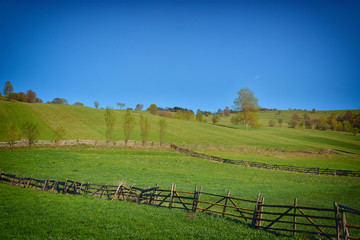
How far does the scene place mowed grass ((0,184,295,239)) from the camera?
10.1 metres

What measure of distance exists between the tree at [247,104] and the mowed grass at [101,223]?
90058mm

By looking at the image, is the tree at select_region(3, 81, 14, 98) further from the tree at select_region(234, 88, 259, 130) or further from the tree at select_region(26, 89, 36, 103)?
the tree at select_region(234, 88, 259, 130)

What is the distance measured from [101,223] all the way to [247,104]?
9477 cm

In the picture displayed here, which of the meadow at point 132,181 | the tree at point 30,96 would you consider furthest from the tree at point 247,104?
the tree at point 30,96

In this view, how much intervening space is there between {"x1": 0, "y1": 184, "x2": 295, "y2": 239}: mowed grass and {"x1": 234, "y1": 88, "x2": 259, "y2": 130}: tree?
295 ft

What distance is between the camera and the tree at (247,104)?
9788 centimetres

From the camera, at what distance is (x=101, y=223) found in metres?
11.6

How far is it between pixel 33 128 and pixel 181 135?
50517mm

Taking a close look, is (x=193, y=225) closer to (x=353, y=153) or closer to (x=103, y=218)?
(x=103, y=218)

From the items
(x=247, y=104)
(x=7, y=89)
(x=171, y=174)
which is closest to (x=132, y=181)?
(x=171, y=174)

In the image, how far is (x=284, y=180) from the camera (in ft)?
110

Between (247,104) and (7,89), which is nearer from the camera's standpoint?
(247,104)

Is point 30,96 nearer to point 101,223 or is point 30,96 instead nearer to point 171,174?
point 171,174

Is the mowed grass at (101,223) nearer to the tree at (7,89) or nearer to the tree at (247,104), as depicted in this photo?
the tree at (247,104)
